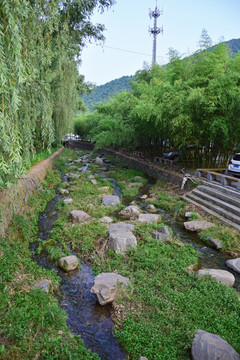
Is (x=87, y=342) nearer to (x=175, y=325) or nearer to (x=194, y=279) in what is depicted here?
(x=175, y=325)

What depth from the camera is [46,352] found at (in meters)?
3.19

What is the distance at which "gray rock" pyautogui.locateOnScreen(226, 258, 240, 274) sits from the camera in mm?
5719

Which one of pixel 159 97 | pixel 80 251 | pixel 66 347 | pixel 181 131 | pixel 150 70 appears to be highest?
pixel 150 70

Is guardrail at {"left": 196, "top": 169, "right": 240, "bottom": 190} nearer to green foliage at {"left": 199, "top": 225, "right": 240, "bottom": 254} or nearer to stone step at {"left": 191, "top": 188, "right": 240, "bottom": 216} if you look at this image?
stone step at {"left": 191, "top": 188, "right": 240, "bottom": 216}

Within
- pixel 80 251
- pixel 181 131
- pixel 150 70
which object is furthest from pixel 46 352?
pixel 150 70

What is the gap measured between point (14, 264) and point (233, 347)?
4.48 m

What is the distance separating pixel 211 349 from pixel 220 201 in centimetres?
653

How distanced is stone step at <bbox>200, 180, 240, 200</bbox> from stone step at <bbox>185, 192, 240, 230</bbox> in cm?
74

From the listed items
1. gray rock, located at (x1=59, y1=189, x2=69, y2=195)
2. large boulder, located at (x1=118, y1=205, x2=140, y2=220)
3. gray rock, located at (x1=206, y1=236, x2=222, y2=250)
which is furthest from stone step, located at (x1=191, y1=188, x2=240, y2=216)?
gray rock, located at (x1=59, y1=189, x2=69, y2=195)

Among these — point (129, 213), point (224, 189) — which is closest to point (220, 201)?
point (224, 189)

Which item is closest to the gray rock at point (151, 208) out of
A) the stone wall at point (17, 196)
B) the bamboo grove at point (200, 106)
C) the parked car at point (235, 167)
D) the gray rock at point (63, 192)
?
the bamboo grove at point (200, 106)

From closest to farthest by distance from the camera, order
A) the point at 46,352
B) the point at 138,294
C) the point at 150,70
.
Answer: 1. the point at 46,352
2. the point at 138,294
3. the point at 150,70

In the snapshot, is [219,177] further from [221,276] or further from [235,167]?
[221,276]

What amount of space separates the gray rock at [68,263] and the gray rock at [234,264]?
4122 millimetres
